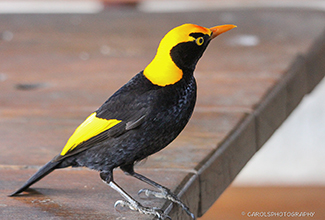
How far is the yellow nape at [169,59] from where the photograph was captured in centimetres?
123

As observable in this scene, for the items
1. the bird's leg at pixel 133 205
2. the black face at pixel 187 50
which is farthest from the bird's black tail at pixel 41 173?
the black face at pixel 187 50

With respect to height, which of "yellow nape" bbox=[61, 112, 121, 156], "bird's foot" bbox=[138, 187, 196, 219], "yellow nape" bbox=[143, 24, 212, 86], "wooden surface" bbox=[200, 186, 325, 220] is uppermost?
"yellow nape" bbox=[143, 24, 212, 86]

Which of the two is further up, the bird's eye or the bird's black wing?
the bird's eye

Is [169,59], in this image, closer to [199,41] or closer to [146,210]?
[199,41]

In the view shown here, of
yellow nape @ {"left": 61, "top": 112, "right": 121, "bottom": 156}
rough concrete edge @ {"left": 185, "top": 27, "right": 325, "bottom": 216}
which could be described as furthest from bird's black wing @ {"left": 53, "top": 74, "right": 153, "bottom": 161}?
rough concrete edge @ {"left": 185, "top": 27, "right": 325, "bottom": 216}

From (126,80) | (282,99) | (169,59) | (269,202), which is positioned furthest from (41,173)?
(269,202)

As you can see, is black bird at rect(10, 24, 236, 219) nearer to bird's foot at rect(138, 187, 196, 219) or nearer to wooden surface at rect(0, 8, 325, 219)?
bird's foot at rect(138, 187, 196, 219)

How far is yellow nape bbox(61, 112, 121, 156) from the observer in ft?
4.14

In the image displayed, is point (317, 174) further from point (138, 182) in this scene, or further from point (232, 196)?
point (138, 182)

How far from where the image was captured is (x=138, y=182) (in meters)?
1.49

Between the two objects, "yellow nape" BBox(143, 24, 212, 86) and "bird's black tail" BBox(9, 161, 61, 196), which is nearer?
"yellow nape" BBox(143, 24, 212, 86)

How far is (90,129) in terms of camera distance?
4.19ft

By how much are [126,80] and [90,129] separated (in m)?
1.39

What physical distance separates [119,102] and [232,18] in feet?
10.3
